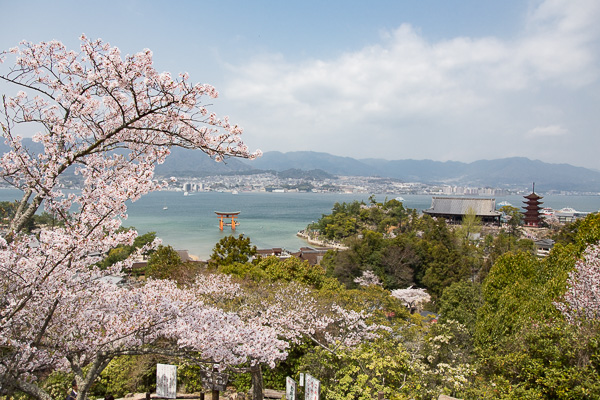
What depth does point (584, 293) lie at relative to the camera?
5949 millimetres

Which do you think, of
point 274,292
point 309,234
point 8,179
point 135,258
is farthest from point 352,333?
point 309,234

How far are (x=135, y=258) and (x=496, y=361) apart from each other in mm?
5652

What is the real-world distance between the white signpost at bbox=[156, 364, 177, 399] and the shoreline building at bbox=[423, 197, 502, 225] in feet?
127

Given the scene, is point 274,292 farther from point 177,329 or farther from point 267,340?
point 177,329

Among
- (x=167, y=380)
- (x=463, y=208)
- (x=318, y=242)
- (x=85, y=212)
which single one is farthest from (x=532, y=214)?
(x=85, y=212)

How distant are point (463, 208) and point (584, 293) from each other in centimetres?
3740

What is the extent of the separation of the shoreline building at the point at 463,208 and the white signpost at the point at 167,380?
38707mm

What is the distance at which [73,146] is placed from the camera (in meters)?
2.79

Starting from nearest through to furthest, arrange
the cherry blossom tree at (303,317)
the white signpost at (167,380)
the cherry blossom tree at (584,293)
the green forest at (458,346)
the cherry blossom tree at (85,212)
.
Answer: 1. the cherry blossom tree at (85,212)
2. the green forest at (458,346)
3. the white signpost at (167,380)
4. the cherry blossom tree at (584,293)
5. the cherry blossom tree at (303,317)

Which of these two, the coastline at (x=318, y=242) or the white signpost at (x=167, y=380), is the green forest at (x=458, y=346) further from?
the coastline at (x=318, y=242)

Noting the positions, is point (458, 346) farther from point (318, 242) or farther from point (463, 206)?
point (463, 206)

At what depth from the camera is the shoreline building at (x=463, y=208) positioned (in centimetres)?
3959

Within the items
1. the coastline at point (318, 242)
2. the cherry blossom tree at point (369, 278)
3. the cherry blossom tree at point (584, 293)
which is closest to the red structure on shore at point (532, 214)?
the coastline at point (318, 242)

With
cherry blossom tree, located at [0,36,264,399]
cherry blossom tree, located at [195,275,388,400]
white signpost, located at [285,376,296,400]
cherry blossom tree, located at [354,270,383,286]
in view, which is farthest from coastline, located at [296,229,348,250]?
cherry blossom tree, located at [0,36,264,399]
